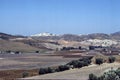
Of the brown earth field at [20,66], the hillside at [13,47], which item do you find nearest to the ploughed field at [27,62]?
the brown earth field at [20,66]

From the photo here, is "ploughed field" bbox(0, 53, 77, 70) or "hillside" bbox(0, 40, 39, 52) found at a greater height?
"hillside" bbox(0, 40, 39, 52)

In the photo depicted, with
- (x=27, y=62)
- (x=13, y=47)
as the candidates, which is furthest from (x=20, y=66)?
(x=13, y=47)

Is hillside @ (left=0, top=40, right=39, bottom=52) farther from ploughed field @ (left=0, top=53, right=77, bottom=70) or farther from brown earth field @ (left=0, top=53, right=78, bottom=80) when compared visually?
brown earth field @ (left=0, top=53, right=78, bottom=80)

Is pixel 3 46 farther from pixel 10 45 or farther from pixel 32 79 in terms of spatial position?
pixel 32 79

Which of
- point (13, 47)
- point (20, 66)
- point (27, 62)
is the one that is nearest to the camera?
point (20, 66)

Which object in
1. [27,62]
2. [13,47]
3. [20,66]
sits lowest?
[20,66]

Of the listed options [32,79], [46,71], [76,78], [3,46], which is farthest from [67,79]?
[3,46]

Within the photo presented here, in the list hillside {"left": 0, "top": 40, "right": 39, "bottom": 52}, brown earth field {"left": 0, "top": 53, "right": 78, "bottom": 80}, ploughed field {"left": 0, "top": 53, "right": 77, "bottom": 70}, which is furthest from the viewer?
hillside {"left": 0, "top": 40, "right": 39, "bottom": 52}

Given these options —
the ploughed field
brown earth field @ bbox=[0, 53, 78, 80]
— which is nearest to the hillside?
the ploughed field

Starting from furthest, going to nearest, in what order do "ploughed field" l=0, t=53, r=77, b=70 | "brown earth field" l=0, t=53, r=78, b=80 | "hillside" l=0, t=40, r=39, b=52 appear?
1. "hillside" l=0, t=40, r=39, b=52
2. "ploughed field" l=0, t=53, r=77, b=70
3. "brown earth field" l=0, t=53, r=78, b=80

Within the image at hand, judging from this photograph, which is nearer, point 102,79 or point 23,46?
point 102,79

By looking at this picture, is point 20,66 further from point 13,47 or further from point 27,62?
point 13,47
